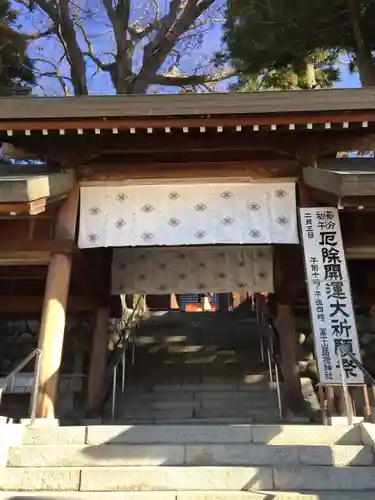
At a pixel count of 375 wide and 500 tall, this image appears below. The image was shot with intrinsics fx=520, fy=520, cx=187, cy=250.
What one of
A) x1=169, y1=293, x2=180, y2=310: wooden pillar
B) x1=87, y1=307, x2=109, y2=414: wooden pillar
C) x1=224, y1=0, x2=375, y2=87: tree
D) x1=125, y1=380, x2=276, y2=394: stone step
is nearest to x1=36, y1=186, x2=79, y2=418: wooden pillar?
x1=87, y1=307, x2=109, y2=414: wooden pillar

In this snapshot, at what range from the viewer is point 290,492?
4488 mm

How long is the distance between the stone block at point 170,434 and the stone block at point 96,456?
24 cm

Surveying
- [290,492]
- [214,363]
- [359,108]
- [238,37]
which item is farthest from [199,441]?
[238,37]

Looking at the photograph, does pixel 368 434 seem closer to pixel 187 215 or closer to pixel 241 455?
pixel 241 455

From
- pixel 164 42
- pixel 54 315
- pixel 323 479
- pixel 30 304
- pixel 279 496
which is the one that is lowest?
pixel 279 496

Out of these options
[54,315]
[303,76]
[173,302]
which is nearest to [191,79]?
[303,76]

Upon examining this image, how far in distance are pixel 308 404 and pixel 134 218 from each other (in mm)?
5349

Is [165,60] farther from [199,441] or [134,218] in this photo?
[199,441]

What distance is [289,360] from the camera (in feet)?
32.8

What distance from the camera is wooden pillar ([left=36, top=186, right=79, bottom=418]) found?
265 inches

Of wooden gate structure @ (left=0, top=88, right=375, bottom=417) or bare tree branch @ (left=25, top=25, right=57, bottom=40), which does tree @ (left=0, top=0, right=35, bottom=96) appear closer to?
bare tree branch @ (left=25, top=25, right=57, bottom=40)

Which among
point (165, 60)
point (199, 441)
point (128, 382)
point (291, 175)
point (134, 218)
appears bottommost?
point (199, 441)

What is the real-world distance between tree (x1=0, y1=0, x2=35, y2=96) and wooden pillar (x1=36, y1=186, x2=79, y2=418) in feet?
29.3

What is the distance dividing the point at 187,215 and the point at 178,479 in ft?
14.1
